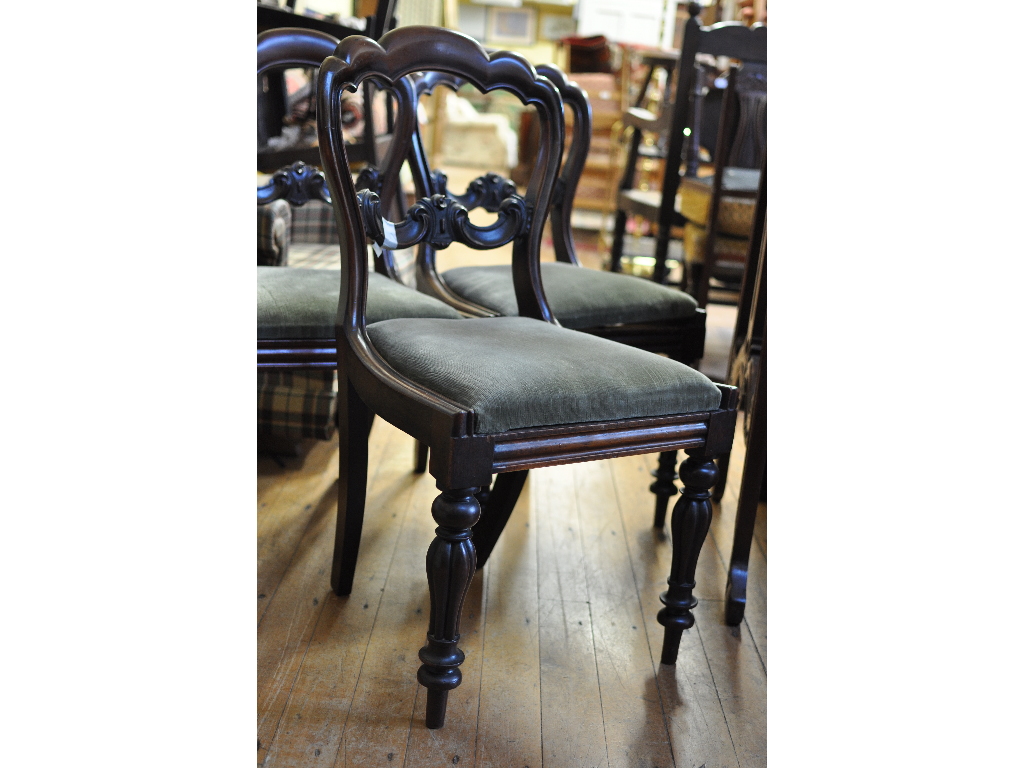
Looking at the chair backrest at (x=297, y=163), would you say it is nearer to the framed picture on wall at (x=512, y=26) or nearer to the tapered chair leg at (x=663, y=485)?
the tapered chair leg at (x=663, y=485)

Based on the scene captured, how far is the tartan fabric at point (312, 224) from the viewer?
294 cm

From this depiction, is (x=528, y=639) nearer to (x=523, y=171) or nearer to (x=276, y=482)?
(x=276, y=482)

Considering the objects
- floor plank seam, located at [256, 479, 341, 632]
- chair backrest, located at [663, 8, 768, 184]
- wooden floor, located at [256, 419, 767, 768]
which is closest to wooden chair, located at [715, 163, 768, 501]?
wooden floor, located at [256, 419, 767, 768]

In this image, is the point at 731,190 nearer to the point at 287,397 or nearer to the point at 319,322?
the point at 287,397

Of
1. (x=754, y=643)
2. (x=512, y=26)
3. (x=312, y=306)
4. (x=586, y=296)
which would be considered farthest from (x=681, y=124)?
(x=512, y=26)

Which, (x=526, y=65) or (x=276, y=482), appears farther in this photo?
(x=276, y=482)

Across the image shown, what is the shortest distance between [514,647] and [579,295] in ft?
2.39

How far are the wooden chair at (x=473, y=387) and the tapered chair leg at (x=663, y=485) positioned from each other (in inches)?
21.4

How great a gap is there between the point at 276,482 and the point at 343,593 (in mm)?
547

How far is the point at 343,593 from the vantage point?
155 centimetres

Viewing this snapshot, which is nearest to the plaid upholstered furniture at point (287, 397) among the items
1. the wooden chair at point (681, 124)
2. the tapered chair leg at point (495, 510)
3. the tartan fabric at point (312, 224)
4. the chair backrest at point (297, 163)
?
the chair backrest at point (297, 163)

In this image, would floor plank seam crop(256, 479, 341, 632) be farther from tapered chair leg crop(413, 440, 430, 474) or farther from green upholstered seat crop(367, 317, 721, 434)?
green upholstered seat crop(367, 317, 721, 434)
